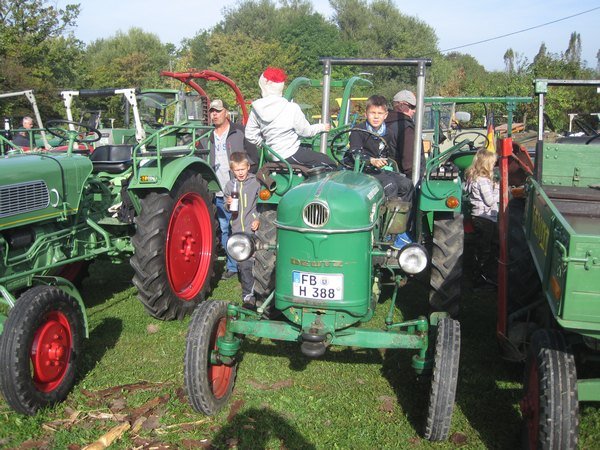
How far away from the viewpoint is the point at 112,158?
18.1 feet

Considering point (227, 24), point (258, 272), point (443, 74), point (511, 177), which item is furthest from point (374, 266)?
point (227, 24)

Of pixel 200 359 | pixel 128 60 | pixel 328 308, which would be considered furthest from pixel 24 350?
pixel 128 60

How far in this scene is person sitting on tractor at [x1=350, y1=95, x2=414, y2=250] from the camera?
4.47 m

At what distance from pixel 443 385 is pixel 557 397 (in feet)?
1.93

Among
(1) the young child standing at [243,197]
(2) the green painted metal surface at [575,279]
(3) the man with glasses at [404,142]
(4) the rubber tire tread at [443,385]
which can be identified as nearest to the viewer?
(2) the green painted metal surface at [575,279]

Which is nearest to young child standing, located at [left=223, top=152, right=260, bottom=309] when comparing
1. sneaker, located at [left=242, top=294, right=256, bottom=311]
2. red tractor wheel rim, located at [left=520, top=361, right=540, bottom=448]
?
sneaker, located at [left=242, top=294, right=256, bottom=311]

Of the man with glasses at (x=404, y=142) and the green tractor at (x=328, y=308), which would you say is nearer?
the green tractor at (x=328, y=308)

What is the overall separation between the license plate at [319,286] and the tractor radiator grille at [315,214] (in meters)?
0.28

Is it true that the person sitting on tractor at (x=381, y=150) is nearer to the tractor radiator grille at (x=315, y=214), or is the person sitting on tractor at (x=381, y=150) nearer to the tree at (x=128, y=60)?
the tractor radiator grille at (x=315, y=214)

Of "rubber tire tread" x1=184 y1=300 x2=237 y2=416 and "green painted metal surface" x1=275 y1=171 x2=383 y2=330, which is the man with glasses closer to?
"green painted metal surface" x1=275 y1=171 x2=383 y2=330

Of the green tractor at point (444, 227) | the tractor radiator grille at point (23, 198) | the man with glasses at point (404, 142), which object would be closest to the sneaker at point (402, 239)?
the green tractor at point (444, 227)

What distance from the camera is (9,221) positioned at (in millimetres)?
4137

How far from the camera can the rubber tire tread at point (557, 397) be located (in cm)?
260

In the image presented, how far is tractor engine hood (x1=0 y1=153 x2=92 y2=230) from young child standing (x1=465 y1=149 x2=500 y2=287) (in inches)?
131
